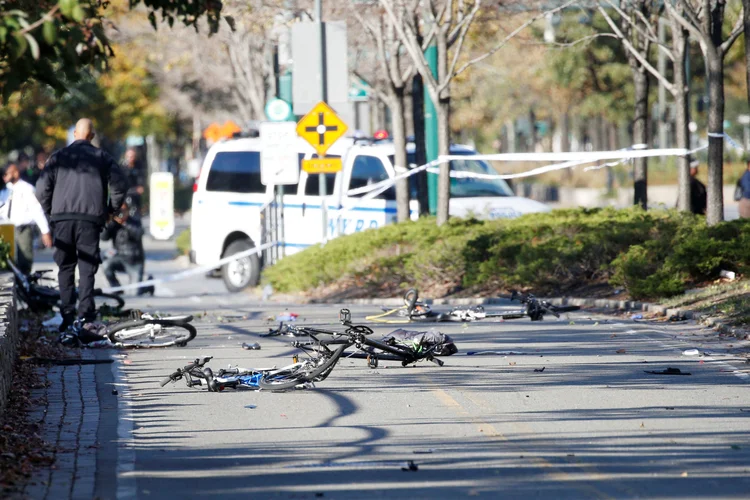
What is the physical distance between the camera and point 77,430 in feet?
25.9

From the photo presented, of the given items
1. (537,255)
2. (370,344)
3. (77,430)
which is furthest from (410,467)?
(537,255)

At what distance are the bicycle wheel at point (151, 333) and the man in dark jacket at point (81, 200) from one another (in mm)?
594

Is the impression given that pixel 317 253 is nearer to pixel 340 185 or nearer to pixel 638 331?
pixel 340 185

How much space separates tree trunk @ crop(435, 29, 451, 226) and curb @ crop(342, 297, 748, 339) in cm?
187

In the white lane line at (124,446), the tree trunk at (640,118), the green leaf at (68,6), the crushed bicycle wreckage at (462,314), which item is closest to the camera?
the green leaf at (68,6)

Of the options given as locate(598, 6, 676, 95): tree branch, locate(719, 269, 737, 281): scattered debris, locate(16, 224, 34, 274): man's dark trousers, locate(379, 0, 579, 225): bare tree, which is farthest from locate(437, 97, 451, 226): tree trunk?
locate(16, 224, 34, 274): man's dark trousers

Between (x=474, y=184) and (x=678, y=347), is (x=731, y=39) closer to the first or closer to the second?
(x=474, y=184)

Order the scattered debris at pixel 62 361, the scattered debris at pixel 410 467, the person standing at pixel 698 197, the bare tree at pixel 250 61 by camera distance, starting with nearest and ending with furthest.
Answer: the scattered debris at pixel 410 467, the scattered debris at pixel 62 361, the person standing at pixel 698 197, the bare tree at pixel 250 61

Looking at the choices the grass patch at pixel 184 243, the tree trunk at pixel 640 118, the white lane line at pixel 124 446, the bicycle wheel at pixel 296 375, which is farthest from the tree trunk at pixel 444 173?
the grass patch at pixel 184 243

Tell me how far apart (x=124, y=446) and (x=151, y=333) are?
441cm

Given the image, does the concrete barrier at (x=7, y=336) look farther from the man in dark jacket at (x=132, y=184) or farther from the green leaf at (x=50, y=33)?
the man in dark jacket at (x=132, y=184)

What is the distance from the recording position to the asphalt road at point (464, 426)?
253 inches

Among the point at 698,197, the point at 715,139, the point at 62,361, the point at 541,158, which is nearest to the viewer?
the point at 62,361

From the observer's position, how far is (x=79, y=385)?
31.8 ft
